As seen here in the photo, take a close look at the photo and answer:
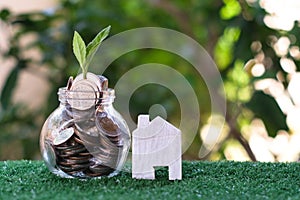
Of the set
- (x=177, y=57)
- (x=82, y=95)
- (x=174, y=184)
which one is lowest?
(x=174, y=184)

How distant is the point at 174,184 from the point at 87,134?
0.55 ft

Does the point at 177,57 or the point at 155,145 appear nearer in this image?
the point at 155,145

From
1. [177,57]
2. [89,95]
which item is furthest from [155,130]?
[177,57]

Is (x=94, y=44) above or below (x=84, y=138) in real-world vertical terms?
above

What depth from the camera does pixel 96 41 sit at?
0.90 meters

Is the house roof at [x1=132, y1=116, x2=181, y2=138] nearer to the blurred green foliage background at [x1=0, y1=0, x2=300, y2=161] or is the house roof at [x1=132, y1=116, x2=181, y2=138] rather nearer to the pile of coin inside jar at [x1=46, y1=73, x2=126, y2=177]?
the pile of coin inside jar at [x1=46, y1=73, x2=126, y2=177]

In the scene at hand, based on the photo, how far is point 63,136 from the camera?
87 cm

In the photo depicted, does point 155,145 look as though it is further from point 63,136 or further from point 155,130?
point 63,136

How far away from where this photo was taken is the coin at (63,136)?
0.87 metres

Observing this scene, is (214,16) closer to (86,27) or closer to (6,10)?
(86,27)

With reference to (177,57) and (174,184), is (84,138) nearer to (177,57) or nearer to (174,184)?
(174,184)

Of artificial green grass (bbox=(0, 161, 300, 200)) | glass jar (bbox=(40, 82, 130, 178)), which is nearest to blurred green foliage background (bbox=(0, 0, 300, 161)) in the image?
artificial green grass (bbox=(0, 161, 300, 200))

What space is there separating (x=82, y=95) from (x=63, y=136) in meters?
0.07

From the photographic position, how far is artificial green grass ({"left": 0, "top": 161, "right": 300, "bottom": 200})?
0.81 meters
